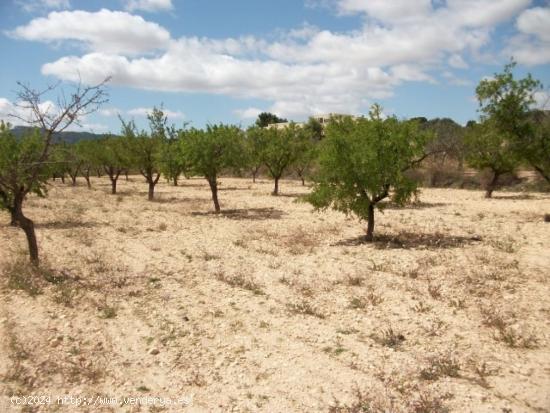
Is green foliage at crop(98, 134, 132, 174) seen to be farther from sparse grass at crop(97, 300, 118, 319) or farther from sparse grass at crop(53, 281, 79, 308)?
sparse grass at crop(97, 300, 118, 319)

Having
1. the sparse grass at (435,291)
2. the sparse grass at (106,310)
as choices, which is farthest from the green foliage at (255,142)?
the sparse grass at (106,310)

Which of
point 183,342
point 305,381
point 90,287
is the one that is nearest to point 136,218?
point 90,287

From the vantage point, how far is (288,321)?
977 centimetres

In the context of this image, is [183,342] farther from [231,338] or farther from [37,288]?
[37,288]

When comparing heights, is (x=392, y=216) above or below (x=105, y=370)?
above

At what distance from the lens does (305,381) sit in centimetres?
731

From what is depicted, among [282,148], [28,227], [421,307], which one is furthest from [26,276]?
[282,148]

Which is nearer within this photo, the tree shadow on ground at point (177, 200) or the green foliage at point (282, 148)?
the tree shadow on ground at point (177, 200)

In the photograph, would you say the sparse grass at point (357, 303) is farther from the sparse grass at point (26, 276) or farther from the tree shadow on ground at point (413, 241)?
the sparse grass at point (26, 276)

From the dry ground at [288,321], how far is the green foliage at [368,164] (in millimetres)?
1817

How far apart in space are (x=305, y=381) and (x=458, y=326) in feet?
12.2

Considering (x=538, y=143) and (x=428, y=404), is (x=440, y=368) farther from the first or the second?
(x=538, y=143)

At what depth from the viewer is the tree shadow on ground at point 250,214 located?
81.4ft

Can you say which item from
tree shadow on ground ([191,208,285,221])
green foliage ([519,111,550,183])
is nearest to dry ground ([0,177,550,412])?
green foliage ([519,111,550,183])
